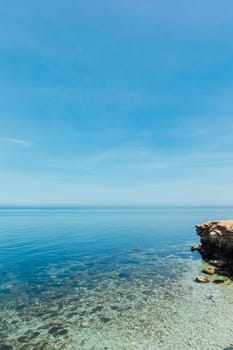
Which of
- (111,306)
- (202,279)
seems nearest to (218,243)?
(202,279)

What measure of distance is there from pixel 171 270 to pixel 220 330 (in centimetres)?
1563

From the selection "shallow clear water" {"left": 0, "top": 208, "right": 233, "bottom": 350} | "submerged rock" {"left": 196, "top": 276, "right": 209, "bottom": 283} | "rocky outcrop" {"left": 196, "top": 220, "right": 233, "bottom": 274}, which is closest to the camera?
"shallow clear water" {"left": 0, "top": 208, "right": 233, "bottom": 350}

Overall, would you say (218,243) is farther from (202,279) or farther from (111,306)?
(111,306)

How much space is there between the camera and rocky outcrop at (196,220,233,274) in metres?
30.3

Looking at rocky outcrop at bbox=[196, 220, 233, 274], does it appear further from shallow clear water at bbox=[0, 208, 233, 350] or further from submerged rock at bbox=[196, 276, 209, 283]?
submerged rock at bbox=[196, 276, 209, 283]

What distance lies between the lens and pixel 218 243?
32688mm

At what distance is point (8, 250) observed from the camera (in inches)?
1763

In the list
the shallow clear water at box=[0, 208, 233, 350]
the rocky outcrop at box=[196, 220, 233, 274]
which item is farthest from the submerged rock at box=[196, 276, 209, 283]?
Answer: the rocky outcrop at box=[196, 220, 233, 274]

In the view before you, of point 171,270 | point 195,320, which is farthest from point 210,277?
point 195,320

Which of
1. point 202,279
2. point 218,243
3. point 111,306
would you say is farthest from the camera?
point 218,243

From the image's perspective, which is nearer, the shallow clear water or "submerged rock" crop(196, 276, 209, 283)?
the shallow clear water

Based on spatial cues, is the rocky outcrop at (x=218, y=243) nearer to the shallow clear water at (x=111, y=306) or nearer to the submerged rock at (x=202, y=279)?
the shallow clear water at (x=111, y=306)

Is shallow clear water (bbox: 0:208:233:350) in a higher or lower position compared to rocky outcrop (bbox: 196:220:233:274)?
lower

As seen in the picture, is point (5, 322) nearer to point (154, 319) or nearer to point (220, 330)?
point (154, 319)
